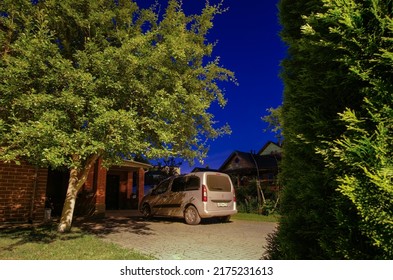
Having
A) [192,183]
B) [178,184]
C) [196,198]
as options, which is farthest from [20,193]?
[196,198]

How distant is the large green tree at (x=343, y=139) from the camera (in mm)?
2273

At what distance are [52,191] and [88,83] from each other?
1156cm

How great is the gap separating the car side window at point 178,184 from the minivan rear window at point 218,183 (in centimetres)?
138

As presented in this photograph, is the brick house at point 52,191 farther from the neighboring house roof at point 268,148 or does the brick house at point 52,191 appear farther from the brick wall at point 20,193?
the neighboring house roof at point 268,148

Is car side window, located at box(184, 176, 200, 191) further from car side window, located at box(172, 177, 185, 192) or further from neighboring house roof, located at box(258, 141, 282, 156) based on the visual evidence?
neighboring house roof, located at box(258, 141, 282, 156)

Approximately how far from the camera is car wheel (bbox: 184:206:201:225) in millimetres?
11660

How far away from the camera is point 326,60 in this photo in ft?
9.33

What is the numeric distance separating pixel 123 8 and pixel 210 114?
4653 mm

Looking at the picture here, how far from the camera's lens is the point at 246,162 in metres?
32.8

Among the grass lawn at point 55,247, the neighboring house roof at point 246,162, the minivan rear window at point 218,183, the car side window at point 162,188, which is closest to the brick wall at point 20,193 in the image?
the grass lawn at point 55,247

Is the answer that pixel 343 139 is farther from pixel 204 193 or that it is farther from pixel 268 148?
pixel 268 148

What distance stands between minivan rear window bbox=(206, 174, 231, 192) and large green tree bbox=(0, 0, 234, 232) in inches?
129
